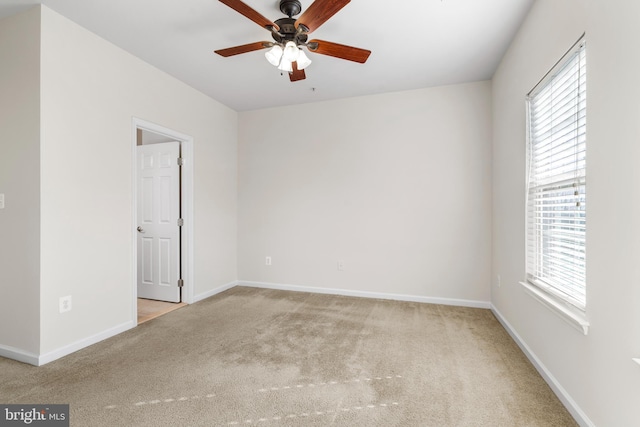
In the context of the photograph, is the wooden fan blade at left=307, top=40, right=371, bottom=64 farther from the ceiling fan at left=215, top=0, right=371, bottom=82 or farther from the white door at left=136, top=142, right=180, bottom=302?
the white door at left=136, top=142, right=180, bottom=302

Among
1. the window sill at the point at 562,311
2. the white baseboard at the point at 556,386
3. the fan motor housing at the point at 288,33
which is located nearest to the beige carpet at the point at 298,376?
the white baseboard at the point at 556,386

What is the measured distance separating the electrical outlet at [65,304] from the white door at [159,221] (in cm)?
136

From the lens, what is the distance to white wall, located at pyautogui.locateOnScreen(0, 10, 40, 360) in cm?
225

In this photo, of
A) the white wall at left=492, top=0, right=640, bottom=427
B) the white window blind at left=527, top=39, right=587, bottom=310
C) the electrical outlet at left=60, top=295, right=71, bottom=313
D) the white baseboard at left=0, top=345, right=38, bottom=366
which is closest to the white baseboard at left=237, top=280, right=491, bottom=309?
the white window blind at left=527, top=39, right=587, bottom=310

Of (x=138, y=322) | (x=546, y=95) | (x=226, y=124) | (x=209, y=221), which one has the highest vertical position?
(x=226, y=124)

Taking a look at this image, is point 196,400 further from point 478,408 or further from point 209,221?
point 209,221

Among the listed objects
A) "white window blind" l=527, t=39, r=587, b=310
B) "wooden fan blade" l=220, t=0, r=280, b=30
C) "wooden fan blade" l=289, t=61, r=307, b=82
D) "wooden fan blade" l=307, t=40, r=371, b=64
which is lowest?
"white window blind" l=527, t=39, r=587, b=310

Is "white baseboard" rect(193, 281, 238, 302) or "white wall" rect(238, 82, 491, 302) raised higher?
"white wall" rect(238, 82, 491, 302)

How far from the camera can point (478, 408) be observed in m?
1.74

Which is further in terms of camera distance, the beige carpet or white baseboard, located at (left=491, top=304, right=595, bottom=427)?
the beige carpet

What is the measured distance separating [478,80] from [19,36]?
4.35m

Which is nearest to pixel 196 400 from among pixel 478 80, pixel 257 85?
pixel 257 85

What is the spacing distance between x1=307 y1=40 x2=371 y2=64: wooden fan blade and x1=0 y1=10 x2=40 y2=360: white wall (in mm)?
2078

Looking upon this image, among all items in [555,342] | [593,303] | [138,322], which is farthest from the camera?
[138,322]
